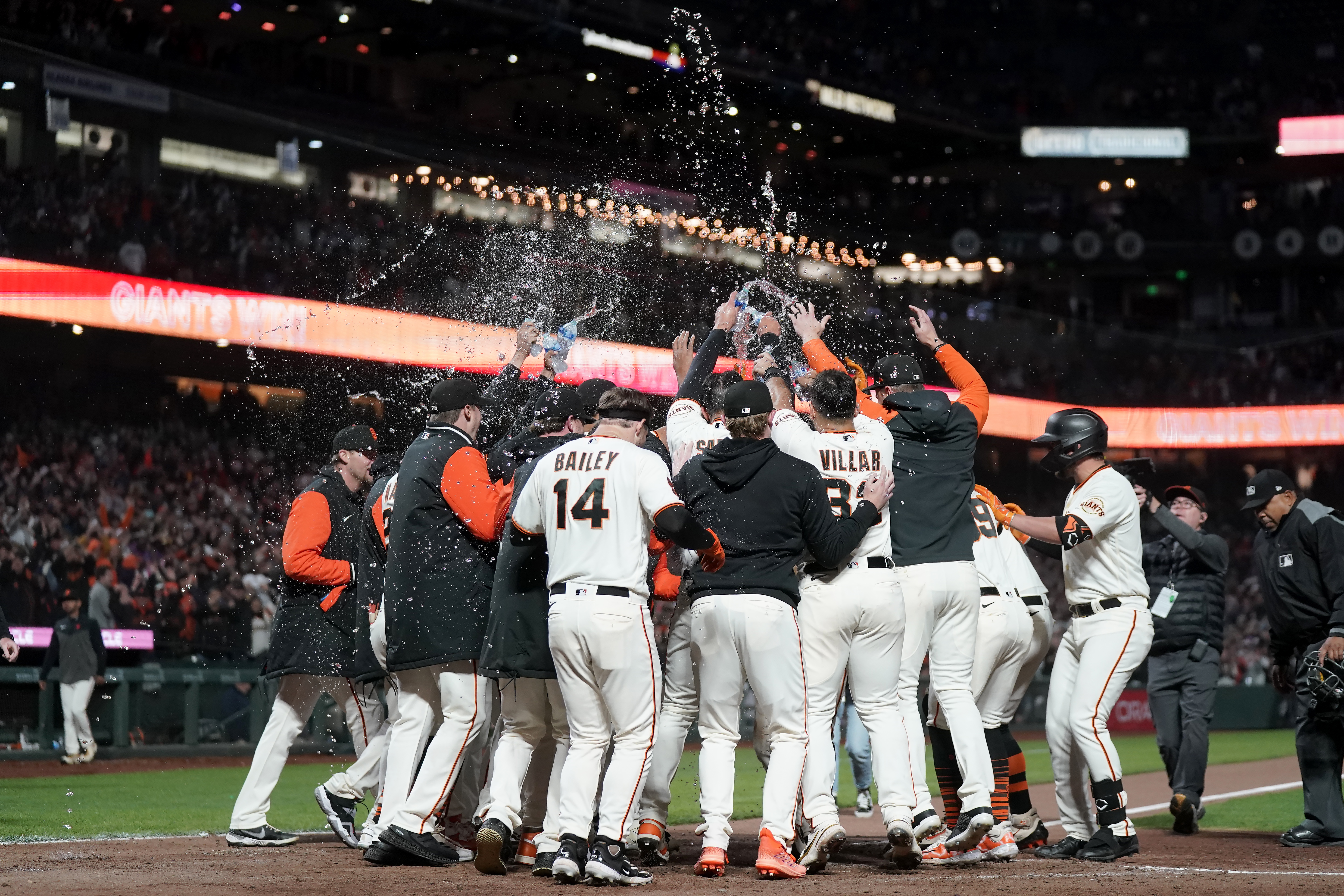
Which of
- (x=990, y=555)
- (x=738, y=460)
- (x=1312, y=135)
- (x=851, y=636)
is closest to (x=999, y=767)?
(x=990, y=555)

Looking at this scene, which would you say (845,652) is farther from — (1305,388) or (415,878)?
(1305,388)

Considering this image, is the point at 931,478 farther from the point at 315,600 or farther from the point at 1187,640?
the point at 1187,640

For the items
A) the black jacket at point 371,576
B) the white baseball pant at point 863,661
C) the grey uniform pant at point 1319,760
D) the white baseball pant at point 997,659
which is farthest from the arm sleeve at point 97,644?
the grey uniform pant at point 1319,760

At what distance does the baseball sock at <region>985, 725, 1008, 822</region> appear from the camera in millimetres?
7125

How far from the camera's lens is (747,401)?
20.4ft

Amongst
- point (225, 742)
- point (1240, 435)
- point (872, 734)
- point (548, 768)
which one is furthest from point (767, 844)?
point (1240, 435)

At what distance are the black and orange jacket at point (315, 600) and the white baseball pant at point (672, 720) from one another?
1845 millimetres

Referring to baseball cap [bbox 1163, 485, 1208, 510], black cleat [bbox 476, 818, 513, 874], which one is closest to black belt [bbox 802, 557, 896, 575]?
black cleat [bbox 476, 818, 513, 874]

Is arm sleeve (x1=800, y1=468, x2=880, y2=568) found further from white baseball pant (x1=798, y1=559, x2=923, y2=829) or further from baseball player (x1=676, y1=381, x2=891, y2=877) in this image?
white baseball pant (x1=798, y1=559, x2=923, y2=829)

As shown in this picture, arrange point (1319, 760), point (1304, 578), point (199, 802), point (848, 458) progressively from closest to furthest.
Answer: point (848, 458) → point (1319, 760) → point (1304, 578) → point (199, 802)

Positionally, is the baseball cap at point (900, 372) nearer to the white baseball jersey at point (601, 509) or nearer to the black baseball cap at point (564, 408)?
the black baseball cap at point (564, 408)

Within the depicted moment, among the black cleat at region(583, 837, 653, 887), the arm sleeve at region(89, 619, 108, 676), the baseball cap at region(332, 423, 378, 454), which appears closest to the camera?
the black cleat at region(583, 837, 653, 887)

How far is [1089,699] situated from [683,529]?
8.46 ft

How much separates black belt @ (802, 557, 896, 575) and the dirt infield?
142 centimetres
